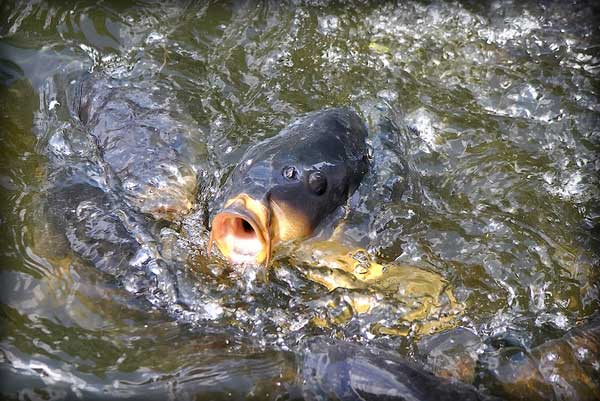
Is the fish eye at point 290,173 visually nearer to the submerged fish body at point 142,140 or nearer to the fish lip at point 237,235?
the fish lip at point 237,235

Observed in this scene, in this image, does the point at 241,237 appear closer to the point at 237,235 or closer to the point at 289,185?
the point at 237,235

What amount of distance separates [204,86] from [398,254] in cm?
169

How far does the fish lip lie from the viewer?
2350 millimetres

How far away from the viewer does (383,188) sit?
3.10m

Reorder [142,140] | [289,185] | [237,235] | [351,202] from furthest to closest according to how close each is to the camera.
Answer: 1. [142,140]
2. [351,202]
3. [289,185]
4. [237,235]

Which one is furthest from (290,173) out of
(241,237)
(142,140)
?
(142,140)

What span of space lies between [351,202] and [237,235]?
68cm

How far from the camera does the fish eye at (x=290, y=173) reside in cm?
262

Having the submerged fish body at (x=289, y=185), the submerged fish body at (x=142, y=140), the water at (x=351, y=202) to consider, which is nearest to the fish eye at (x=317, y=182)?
the submerged fish body at (x=289, y=185)

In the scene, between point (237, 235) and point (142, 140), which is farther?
point (142, 140)

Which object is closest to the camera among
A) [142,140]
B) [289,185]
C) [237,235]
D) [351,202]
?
[237,235]

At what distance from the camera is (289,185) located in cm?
261

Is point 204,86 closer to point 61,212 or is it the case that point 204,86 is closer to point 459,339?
point 61,212

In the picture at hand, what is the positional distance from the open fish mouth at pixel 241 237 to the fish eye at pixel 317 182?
284 mm
